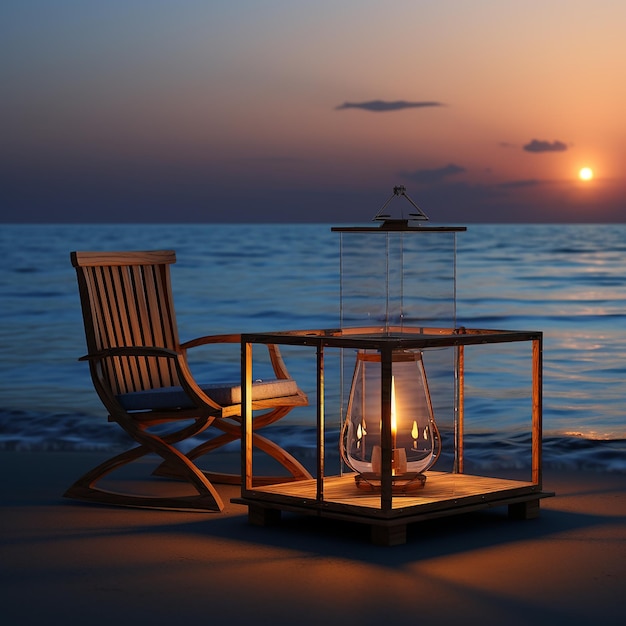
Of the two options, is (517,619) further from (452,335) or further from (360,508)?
(452,335)

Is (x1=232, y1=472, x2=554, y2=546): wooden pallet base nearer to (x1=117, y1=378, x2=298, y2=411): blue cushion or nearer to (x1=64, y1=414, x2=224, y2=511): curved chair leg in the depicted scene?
(x1=64, y1=414, x2=224, y2=511): curved chair leg

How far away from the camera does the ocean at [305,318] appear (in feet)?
23.6

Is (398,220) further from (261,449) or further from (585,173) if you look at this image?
(585,173)

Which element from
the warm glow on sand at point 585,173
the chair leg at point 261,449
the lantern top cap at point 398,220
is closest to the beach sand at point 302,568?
the chair leg at point 261,449

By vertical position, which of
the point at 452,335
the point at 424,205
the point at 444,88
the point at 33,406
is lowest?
the point at 33,406

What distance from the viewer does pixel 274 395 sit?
491cm

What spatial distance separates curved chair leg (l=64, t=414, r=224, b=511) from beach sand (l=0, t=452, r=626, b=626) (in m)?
0.07

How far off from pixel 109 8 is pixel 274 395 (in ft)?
45.2

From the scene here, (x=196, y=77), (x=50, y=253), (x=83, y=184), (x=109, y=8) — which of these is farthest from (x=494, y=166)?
(x=50, y=253)

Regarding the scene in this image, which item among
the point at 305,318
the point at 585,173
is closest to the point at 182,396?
the point at 305,318

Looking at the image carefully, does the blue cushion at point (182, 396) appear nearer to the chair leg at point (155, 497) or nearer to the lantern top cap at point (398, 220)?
the chair leg at point (155, 497)

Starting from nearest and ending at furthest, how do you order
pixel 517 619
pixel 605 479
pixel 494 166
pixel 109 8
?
pixel 517 619 < pixel 605 479 < pixel 109 8 < pixel 494 166

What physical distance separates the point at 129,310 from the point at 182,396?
2.16 ft

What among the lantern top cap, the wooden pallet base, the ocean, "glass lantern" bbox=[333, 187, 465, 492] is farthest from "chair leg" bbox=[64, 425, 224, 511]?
the ocean
